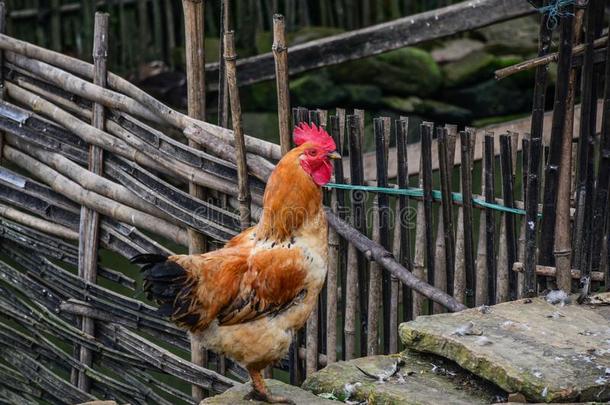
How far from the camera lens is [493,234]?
496 centimetres

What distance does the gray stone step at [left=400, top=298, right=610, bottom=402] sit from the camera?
4074mm

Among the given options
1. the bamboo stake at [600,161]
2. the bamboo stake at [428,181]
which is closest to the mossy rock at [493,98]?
the bamboo stake at [428,181]

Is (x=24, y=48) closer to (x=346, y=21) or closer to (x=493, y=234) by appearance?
(x=493, y=234)

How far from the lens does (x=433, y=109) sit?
10.8 metres

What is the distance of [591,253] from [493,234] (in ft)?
1.48

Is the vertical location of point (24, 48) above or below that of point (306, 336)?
above

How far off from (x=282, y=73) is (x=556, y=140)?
4.26 feet

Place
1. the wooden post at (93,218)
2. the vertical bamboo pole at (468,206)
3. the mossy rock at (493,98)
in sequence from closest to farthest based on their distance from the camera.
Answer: the vertical bamboo pole at (468,206), the wooden post at (93,218), the mossy rock at (493,98)

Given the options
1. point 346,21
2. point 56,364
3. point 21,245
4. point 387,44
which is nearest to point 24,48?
point 21,245

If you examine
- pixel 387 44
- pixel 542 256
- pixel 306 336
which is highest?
pixel 387 44

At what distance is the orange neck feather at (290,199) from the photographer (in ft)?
14.8

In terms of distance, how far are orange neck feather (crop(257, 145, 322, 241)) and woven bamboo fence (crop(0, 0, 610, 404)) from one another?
1.84ft

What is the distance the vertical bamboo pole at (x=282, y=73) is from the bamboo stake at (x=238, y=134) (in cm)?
20

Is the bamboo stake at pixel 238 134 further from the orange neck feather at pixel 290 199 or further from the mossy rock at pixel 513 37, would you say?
the mossy rock at pixel 513 37
